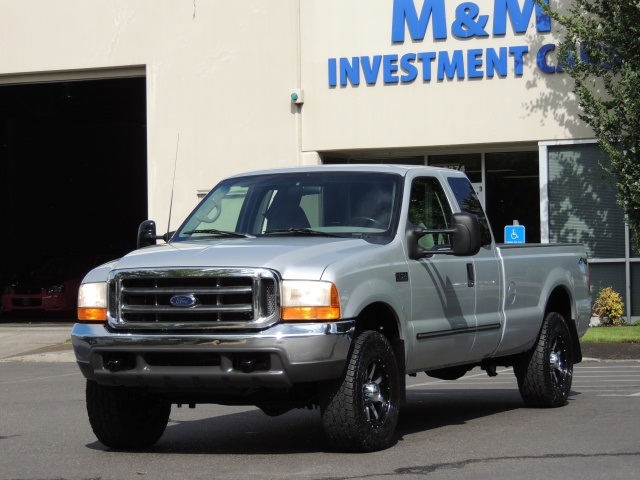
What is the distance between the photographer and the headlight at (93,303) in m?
8.90

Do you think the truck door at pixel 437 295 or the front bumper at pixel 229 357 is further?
the truck door at pixel 437 295

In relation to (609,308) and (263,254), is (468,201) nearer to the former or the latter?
(263,254)

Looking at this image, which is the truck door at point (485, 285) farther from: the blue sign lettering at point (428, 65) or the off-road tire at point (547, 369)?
the blue sign lettering at point (428, 65)

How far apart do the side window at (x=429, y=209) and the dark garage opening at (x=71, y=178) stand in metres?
31.8

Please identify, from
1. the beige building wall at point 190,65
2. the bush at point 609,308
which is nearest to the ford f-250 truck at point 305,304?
the bush at point 609,308

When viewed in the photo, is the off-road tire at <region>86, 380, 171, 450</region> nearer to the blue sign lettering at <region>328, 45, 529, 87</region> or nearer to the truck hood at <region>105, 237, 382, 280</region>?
the truck hood at <region>105, 237, 382, 280</region>

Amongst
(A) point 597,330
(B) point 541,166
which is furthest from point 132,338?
(B) point 541,166

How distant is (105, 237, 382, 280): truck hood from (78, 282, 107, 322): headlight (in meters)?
0.20

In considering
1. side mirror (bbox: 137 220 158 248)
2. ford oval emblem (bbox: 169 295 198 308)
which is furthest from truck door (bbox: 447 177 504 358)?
ford oval emblem (bbox: 169 295 198 308)

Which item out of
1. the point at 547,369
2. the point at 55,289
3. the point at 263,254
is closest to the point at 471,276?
the point at 547,369

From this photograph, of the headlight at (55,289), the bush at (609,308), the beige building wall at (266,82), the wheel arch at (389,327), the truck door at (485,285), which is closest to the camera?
the wheel arch at (389,327)

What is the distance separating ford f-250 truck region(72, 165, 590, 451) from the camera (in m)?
8.34

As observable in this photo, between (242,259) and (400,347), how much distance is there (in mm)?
1493

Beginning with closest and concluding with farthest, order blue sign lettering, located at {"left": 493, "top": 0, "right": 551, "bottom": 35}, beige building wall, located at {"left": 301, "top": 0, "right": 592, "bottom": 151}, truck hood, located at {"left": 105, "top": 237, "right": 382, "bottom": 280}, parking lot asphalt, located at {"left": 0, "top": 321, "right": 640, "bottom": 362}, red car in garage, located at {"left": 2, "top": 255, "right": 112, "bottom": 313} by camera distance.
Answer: truck hood, located at {"left": 105, "top": 237, "right": 382, "bottom": 280}, parking lot asphalt, located at {"left": 0, "top": 321, "right": 640, "bottom": 362}, blue sign lettering, located at {"left": 493, "top": 0, "right": 551, "bottom": 35}, beige building wall, located at {"left": 301, "top": 0, "right": 592, "bottom": 151}, red car in garage, located at {"left": 2, "top": 255, "right": 112, "bottom": 313}
